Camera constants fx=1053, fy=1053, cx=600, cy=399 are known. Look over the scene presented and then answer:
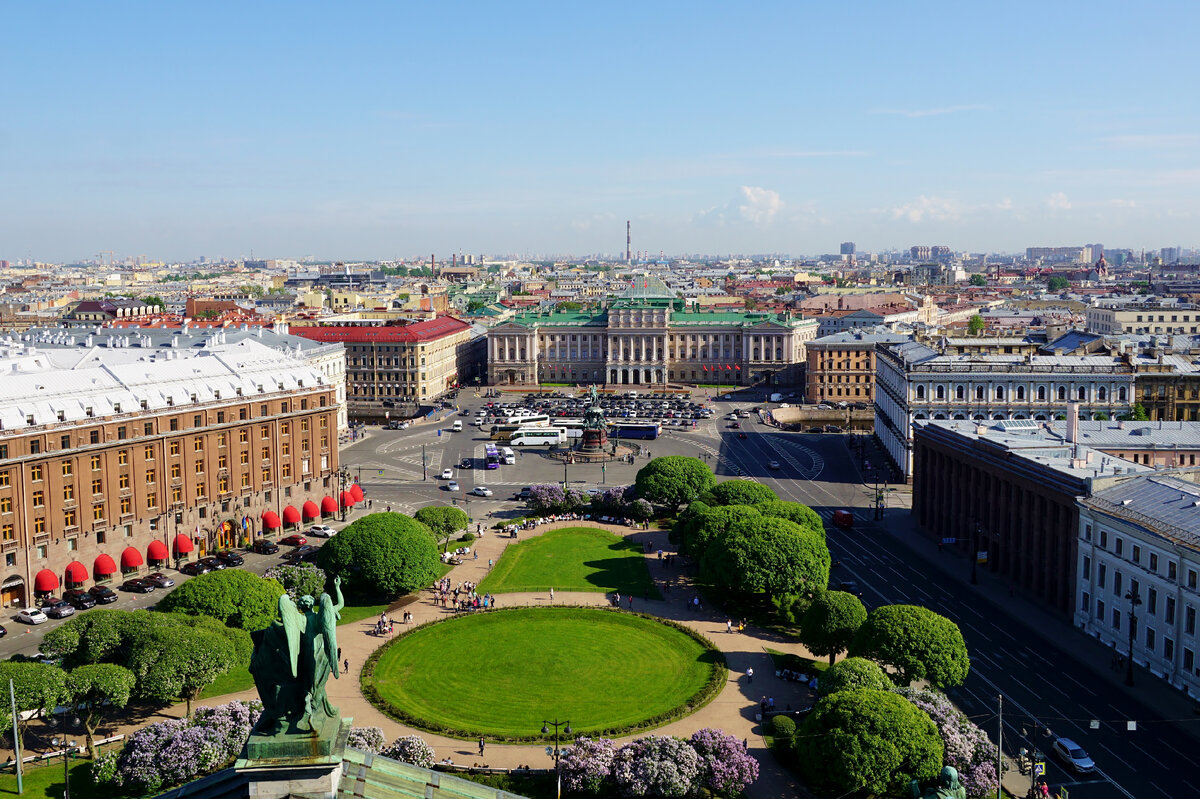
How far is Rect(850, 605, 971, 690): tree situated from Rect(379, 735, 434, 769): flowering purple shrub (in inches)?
1016

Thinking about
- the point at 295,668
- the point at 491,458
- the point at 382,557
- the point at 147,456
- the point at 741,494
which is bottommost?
the point at 491,458

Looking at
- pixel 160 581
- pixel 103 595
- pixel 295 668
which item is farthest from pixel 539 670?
pixel 295 668

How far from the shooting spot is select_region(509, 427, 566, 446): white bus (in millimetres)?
153000

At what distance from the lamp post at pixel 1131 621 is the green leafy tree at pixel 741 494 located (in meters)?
32.5

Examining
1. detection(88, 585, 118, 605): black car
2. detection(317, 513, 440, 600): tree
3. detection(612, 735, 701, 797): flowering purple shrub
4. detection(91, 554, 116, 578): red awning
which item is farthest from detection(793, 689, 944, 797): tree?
detection(91, 554, 116, 578): red awning

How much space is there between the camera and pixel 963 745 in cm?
5109

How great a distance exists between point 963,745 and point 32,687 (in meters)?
46.4

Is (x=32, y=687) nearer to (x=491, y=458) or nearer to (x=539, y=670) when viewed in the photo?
(x=539, y=670)

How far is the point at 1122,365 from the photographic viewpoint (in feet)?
413

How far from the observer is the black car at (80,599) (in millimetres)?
79938

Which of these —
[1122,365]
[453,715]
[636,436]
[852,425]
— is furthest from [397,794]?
[852,425]

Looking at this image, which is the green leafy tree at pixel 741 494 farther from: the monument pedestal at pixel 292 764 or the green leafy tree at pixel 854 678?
the monument pedestal at pixel 292 764

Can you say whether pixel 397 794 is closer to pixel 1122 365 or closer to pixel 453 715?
pixel 453 715

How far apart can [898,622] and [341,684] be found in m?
33.8
